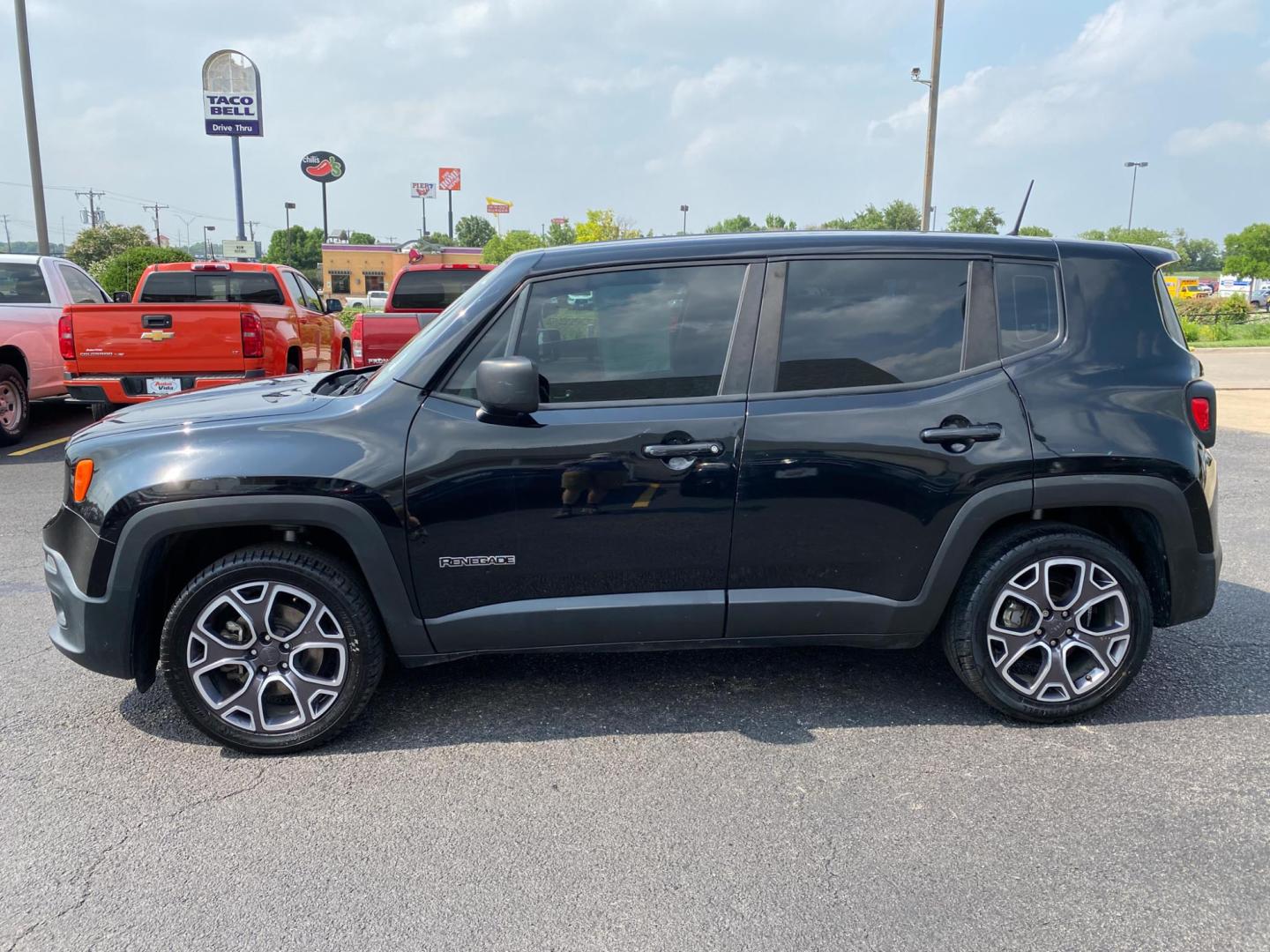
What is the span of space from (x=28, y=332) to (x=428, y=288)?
4.32 meters

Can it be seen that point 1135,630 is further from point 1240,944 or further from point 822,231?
point 822,231

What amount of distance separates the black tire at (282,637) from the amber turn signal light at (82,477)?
0.51 metres

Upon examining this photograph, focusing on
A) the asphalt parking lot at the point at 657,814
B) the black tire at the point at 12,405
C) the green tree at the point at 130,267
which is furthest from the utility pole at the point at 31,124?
the asphalt parking lot at the point at 657,814

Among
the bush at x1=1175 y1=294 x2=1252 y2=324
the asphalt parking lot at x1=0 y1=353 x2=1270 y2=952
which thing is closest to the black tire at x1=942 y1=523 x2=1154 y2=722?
A: the asphalt parking lot at x1=0 y1=353 x2=1270 y2=952

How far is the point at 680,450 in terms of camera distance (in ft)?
11.3

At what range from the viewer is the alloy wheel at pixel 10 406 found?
9.98 metres

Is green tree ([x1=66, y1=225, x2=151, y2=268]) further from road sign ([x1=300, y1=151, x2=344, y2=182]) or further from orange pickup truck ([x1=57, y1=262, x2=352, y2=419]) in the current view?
orange pickup truck ([x1=57, y1=262, x2=352, y2=419])

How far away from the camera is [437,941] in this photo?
2.54m

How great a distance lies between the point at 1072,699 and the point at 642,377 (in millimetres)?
2051

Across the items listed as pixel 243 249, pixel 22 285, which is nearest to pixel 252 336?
pixel 22 285

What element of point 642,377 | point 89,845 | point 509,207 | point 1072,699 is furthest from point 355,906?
point 509,207

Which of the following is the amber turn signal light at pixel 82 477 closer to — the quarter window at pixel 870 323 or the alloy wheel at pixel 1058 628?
the quarter window at pixel 870 323

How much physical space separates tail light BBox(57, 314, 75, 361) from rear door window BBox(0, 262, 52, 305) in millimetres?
2166

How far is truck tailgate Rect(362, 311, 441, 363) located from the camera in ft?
35.1
